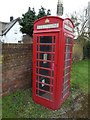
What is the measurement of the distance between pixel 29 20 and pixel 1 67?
8.79 meters

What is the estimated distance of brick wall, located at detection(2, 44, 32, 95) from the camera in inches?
149

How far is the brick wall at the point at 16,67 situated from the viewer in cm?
379

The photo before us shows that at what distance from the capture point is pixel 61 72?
12.0 ft

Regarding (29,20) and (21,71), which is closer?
(21,71)

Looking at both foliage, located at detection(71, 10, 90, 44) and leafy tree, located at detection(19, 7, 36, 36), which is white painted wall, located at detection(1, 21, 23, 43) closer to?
foliage, located at detection(71, 10, 90, 44)

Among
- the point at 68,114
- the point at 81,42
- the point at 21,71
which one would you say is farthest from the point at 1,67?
the point at 81,42

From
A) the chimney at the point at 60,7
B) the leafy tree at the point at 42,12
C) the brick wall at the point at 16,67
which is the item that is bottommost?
the brick wall at the point at 16,67

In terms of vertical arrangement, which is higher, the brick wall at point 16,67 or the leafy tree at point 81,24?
the leafy tree at point 81,24

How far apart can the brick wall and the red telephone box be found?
0.51 meters

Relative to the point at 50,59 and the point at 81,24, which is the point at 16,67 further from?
the point at 81,24

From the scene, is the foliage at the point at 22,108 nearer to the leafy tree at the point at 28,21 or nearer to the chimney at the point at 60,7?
the chimney at the point at 60,7

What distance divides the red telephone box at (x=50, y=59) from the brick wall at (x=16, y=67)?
1.69ft

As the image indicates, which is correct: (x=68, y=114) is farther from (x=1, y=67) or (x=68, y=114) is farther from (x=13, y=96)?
(x=1, y=67)

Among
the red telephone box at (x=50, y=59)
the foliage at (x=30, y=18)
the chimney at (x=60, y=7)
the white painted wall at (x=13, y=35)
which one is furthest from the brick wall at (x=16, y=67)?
the white painted wall at (x=13, y=35)
